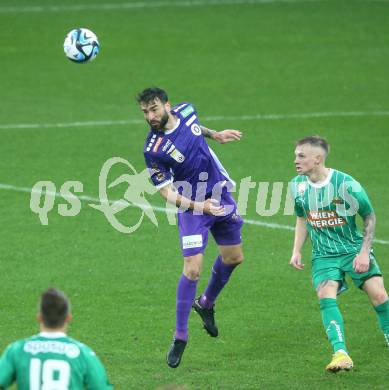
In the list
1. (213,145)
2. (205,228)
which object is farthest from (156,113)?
(213,145)

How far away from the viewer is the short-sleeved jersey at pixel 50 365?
6.95 m

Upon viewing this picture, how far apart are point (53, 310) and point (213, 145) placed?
42.7 ft

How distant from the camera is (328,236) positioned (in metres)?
10.5

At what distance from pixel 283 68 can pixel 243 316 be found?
14.6 meters

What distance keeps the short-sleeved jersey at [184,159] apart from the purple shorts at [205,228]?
0.24 m

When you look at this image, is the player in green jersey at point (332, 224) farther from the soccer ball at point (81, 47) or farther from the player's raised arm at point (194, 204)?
the soccer ball at point (81, 47)

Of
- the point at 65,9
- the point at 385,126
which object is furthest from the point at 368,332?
the point at 65,9

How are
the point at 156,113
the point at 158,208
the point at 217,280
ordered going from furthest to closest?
1. the point at 158,208
2. the point at 217,280
3. the point at 156,113

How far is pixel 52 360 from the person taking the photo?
22.9ft

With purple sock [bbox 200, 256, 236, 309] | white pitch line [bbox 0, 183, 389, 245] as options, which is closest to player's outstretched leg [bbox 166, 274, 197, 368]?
purple sock [bbox 200, 256, 236, 309]

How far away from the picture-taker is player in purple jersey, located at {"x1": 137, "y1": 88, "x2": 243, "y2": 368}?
10.9 m

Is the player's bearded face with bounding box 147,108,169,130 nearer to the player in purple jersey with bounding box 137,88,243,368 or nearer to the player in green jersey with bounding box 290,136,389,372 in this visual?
the player in purple jersey with bounding box 137,88,243,368

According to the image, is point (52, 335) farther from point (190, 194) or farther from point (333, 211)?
point (190, 194)

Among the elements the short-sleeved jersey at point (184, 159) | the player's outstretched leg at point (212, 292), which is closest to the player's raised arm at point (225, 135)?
the short-sleeved jersey at point (184, 159)
